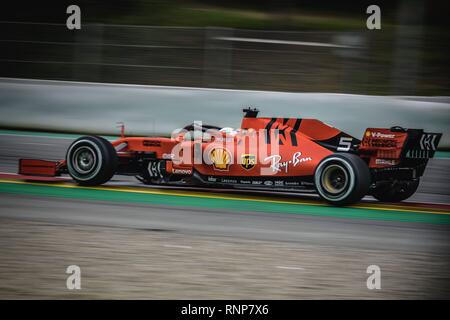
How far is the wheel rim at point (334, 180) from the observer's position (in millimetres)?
8867

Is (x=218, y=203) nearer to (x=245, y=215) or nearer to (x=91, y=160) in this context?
(x=245, y=215)

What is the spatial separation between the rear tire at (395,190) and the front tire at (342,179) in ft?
1.89

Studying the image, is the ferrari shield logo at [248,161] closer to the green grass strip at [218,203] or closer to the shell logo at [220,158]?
the shell logo at [220,158]

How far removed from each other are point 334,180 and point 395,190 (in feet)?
3.64

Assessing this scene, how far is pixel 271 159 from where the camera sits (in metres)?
9.22

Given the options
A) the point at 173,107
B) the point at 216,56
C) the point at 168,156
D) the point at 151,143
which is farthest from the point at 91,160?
the point at 216,56

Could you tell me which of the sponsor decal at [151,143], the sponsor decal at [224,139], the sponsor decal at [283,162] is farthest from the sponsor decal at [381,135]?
the sponsor decal at [151,143]

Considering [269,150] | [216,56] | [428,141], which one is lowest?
[269,150]

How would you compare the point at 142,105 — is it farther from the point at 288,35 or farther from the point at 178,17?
the point at 178,17

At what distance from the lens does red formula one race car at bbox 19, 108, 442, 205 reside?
29.0 feet

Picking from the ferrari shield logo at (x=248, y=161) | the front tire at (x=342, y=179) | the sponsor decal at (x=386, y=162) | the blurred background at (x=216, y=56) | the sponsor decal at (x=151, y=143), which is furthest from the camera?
the blurred background at (x=216, y=56)

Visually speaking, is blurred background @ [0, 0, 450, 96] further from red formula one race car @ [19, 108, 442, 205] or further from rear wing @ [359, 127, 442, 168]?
rear wing @ [359, 127, 442, 168]

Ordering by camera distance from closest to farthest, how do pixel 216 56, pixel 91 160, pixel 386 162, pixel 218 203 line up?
pixel 386 162
pixel 218 203
pixel 91 160
pixel 216 56

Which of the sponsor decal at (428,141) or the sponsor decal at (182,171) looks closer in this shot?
the sponsor decal at (428,141)
